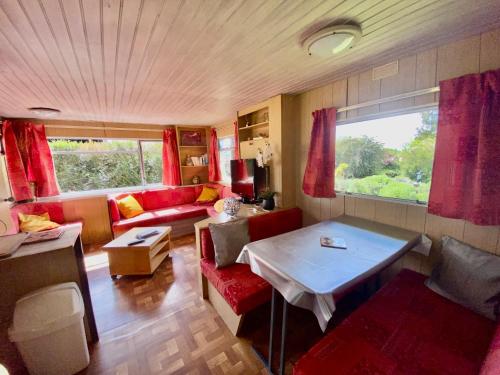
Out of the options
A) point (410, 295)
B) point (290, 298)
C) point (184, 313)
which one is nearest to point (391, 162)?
point (410, 295)

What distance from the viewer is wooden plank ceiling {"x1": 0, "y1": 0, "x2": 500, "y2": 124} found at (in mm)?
1050

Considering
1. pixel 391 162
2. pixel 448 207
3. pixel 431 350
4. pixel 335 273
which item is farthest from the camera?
pixel 391 162

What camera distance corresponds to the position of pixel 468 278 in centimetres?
132

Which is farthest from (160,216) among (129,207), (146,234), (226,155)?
(226,155)

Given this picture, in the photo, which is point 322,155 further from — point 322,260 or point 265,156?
point 322,260

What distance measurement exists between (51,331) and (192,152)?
406 cm

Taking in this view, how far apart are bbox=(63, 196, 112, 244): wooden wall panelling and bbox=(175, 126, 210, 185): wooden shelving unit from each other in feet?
5.45

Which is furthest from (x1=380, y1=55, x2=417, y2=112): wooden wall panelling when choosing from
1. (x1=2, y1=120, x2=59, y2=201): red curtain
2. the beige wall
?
(x1=2, y1=120, x2=59, y2=201): red curtain

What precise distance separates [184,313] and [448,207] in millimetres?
2393

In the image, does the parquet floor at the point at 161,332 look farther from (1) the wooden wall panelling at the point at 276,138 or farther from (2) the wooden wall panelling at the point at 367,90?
(2) the wooden wall panelling at the point at 367,90

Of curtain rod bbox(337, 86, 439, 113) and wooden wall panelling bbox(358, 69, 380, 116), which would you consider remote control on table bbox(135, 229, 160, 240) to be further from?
wooden wall panelling bbox(358, 69, 380, 116)

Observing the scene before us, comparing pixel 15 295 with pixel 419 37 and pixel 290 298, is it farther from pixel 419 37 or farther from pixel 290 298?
pixel 419 37

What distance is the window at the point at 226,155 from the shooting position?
4.36 m

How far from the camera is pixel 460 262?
1378 millimetres
